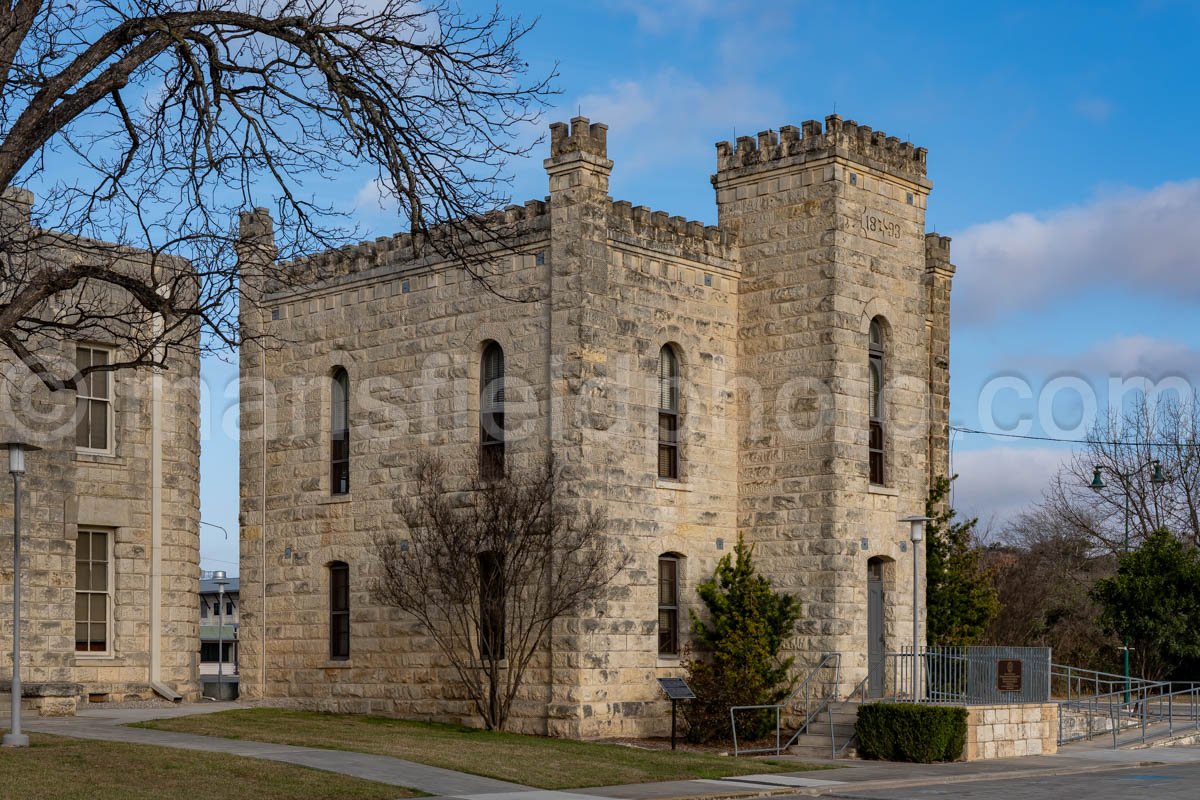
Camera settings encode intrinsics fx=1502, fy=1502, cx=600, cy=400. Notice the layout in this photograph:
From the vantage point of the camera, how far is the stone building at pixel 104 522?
23844 millimetres

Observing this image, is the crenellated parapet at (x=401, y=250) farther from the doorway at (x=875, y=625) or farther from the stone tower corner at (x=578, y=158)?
the doorway at (x=875, y=625)

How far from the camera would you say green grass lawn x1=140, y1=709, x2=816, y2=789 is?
18.0m

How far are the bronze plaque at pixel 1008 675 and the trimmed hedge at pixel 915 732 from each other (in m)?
1.69

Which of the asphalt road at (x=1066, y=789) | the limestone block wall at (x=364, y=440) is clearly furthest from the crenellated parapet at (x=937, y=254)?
the asphalt road at (x=1066, y=789)

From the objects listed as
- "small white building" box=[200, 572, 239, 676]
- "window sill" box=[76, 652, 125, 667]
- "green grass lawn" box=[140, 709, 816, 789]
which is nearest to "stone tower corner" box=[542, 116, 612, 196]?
"green grass lawn" box=[140, 709, 816, 789]

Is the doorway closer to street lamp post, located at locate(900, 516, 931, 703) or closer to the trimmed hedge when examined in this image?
street lamp post, located at locate(900, 516, 931, 703)

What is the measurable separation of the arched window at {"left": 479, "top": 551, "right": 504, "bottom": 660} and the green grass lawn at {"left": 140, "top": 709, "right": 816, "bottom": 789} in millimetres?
1432

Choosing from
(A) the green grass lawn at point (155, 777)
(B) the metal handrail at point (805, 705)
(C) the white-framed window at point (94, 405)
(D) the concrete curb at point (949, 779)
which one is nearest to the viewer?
(A) the green grass lawn at point (155, 777)

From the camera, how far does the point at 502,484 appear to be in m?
24.4

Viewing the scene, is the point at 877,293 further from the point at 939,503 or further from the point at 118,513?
the point at 118,513

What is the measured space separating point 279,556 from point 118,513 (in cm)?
405

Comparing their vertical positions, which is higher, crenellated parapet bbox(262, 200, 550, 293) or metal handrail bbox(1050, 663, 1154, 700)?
crenellated parapet bbox(262, 200, 550, 293)

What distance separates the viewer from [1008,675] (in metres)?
23.9

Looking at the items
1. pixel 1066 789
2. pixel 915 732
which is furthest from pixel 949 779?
pixel 915 732
